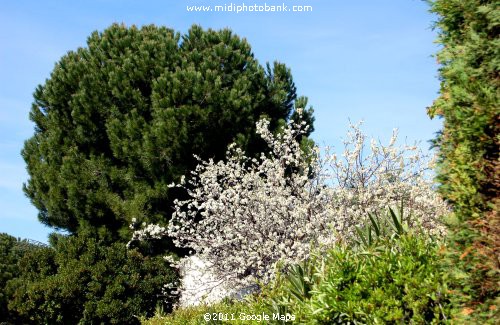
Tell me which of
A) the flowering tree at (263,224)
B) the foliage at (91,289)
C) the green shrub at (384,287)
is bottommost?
the green shrub at (384,287)

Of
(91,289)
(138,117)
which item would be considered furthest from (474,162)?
(138,117)

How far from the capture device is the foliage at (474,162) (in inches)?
156

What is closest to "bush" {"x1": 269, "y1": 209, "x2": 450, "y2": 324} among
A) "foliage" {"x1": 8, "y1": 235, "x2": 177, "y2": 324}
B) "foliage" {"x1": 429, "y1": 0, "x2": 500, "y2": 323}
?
"foliage" {"x1": 429, "y1": 0, "x2": 500, "y2": 323}

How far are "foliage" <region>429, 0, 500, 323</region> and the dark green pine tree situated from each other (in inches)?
480

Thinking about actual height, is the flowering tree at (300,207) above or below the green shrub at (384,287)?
above

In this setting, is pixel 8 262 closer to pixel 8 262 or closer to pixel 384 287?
pixel 8 262

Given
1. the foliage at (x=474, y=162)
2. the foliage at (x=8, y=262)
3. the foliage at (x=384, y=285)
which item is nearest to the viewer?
the foliage at (x=474, y=162)

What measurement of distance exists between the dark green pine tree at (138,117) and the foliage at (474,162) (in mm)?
12196

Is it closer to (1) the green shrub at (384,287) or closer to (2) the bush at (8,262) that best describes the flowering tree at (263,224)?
(2) the bush at (8,262)

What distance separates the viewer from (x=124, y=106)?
17891 millimetres

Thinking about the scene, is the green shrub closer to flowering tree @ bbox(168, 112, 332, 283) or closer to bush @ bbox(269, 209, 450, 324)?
bush @ bbox(269, 209, 450, 324)

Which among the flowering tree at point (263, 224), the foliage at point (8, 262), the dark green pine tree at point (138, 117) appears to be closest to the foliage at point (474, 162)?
the flowering tree at point (263, 224)

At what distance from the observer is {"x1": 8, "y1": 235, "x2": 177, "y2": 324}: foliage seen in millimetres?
13539

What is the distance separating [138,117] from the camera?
1684 centimetres
